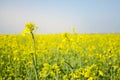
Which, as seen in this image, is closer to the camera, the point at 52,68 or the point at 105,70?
the point at 52,68

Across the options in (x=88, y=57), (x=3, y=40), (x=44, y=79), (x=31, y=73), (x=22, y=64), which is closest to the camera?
(x=44, y=79)

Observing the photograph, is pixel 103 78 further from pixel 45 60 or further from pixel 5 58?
pixel 5 58

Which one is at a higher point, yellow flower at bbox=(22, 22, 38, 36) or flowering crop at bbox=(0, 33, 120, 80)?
yellow flower at bbox=(22, 22, 38, 36)

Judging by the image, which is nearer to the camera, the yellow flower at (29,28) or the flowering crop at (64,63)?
the yellow flower at (29,28)

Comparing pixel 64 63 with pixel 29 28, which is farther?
pixel 64 63

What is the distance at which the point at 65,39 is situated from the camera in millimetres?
4949

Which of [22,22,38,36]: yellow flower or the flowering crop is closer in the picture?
[22,22,38,36]: yellow flower

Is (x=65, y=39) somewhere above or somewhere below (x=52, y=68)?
above

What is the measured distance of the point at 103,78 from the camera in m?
5.04

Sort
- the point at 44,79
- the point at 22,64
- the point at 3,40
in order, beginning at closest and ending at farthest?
1. the point at 44,79
2. the point at 22,64
3. the point at 3,40

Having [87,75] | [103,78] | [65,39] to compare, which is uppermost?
[65,39]

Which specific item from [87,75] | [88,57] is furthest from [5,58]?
[87,75]

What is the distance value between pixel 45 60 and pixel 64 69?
4.39 feet

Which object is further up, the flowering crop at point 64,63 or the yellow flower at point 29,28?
the yellow flower at point 29,28
